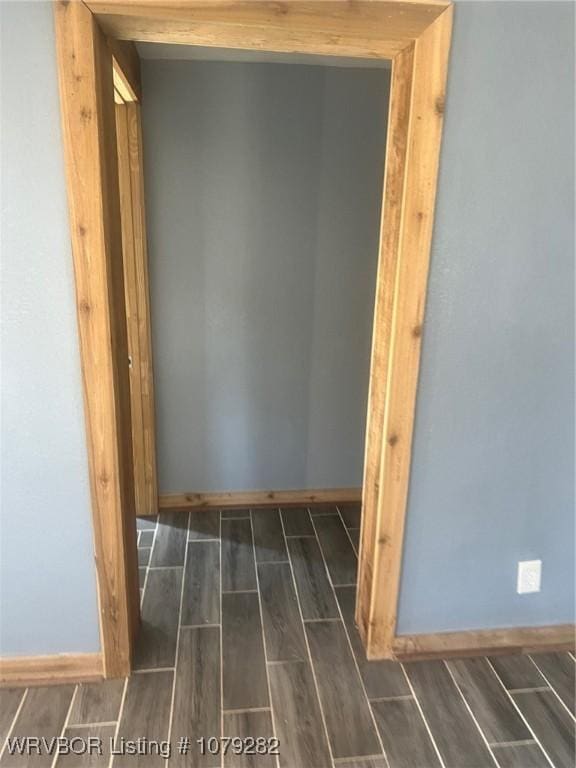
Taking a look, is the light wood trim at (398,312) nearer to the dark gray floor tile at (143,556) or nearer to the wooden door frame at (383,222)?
the wooden door frame at (383,222)

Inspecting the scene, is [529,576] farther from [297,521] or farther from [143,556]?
[143,556]

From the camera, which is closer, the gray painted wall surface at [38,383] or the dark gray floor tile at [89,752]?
the gray painted wall surface at [38,383]

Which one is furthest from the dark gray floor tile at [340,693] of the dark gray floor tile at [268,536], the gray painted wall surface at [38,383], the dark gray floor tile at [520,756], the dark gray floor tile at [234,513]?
the dark gray floor tile at [234,513]

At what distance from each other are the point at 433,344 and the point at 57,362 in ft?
3.70

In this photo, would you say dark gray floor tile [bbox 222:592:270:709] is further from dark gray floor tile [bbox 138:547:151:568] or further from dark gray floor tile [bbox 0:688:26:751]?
dark gray floor tile [bbox 0:688:26:751]

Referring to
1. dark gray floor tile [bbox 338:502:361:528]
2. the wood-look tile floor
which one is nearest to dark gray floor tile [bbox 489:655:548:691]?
the wood-look tile floor

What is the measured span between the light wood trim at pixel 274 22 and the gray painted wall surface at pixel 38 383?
22 cm

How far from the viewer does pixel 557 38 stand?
1471mm

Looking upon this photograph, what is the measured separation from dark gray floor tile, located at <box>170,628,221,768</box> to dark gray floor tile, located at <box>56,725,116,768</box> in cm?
19

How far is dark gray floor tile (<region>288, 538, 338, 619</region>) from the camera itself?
2.15 metres

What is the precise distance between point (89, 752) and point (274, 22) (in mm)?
2077

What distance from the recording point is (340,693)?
5.79 feet

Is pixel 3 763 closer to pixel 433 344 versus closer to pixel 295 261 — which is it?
pixel 433 344

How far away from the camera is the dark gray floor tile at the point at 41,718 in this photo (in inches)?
60.1
